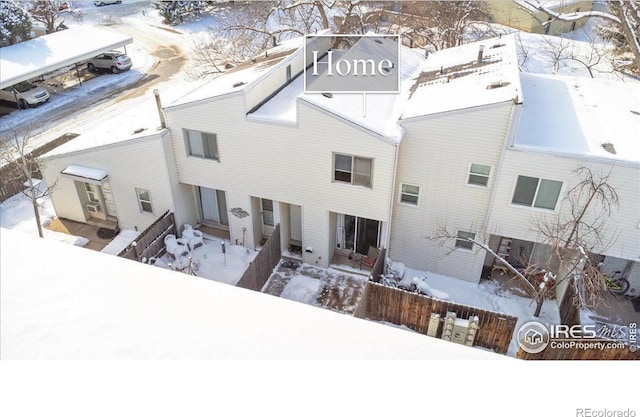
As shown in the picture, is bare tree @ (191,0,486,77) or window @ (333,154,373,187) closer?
window @ (333,154,373,187)

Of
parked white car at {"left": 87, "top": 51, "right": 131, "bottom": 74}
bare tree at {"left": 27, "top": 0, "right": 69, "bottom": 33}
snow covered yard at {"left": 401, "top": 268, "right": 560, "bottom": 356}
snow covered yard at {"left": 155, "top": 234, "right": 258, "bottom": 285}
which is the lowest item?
snow covered yard at {"left": 401, "top": 268, "right": 560, "bottom": 356}

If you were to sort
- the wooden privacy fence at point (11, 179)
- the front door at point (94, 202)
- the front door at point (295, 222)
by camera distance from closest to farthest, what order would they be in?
the front door at point (295, 222) → the front door at point (94, 202) → the wooden privacy fence at point (11, 179)

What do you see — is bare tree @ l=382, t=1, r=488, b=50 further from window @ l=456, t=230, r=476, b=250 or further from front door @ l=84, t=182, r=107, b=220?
front door @ l=84, t=182, r=107, b=220

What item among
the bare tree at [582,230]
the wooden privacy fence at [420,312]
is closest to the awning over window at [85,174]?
the wooden privacy fence at [420,312]

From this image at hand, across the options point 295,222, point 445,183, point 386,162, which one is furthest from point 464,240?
point 295,222

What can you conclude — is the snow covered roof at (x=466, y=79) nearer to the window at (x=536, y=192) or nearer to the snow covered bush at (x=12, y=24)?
the window at (x=536, y=192)

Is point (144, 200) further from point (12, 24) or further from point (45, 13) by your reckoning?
point (45, 13)

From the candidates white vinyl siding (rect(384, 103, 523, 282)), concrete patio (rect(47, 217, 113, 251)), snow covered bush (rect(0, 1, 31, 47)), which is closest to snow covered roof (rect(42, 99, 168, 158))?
concrete patio (rect(47, 217, 113, 251))
